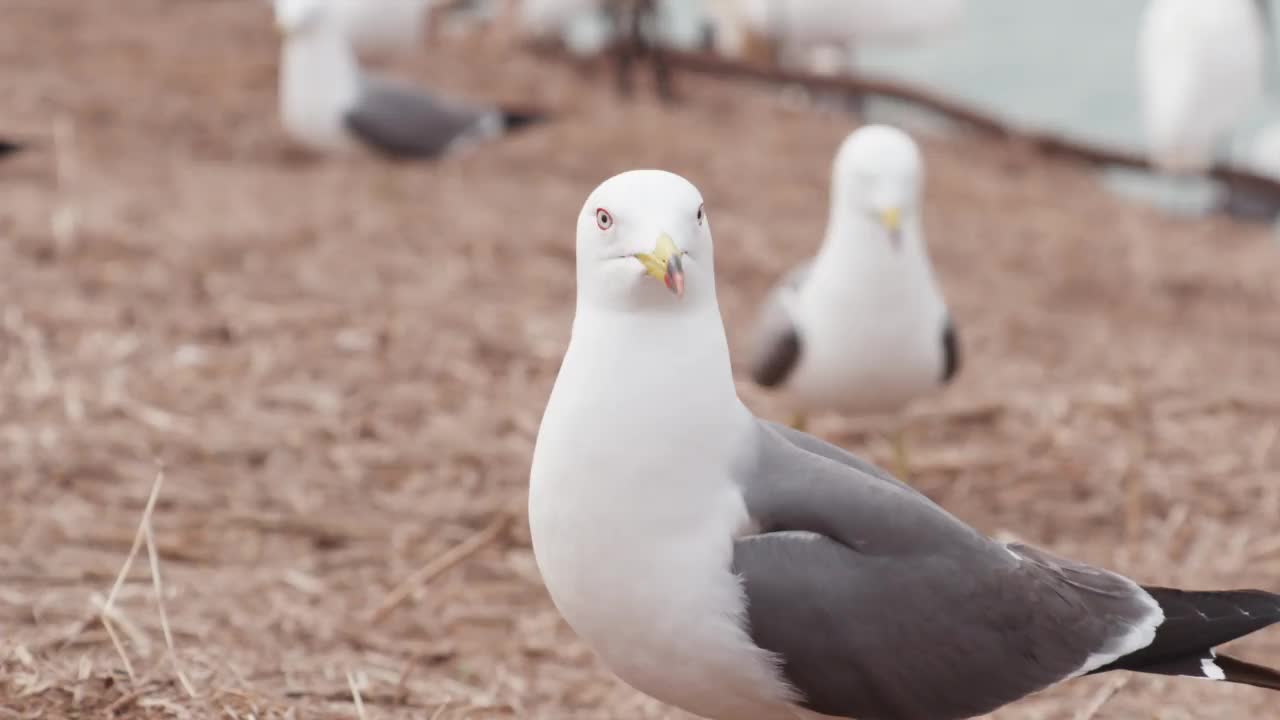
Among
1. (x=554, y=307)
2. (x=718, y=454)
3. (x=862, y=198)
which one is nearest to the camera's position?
(x=718, y=454)

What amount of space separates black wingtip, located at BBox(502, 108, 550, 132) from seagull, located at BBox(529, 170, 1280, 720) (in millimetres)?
7024

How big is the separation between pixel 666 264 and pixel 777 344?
224cm

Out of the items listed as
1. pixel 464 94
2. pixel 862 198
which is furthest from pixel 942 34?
pixel 862 198

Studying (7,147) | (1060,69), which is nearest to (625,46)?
(7,147)

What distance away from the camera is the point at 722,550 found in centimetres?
254

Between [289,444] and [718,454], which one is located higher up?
[718,454]

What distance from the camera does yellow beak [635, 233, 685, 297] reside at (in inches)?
97.3

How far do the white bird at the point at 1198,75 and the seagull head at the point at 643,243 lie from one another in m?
9.12

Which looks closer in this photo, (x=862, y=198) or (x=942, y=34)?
(x=862, y=198)

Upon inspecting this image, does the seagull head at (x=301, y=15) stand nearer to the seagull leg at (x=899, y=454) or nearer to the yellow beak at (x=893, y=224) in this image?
the seagull leg at (x=899, y=454)

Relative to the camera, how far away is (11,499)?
4297mm

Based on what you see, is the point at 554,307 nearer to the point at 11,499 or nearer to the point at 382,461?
the point at 382,461

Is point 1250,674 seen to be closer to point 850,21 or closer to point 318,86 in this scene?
point 318,86

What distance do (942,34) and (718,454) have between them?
10.8 m
